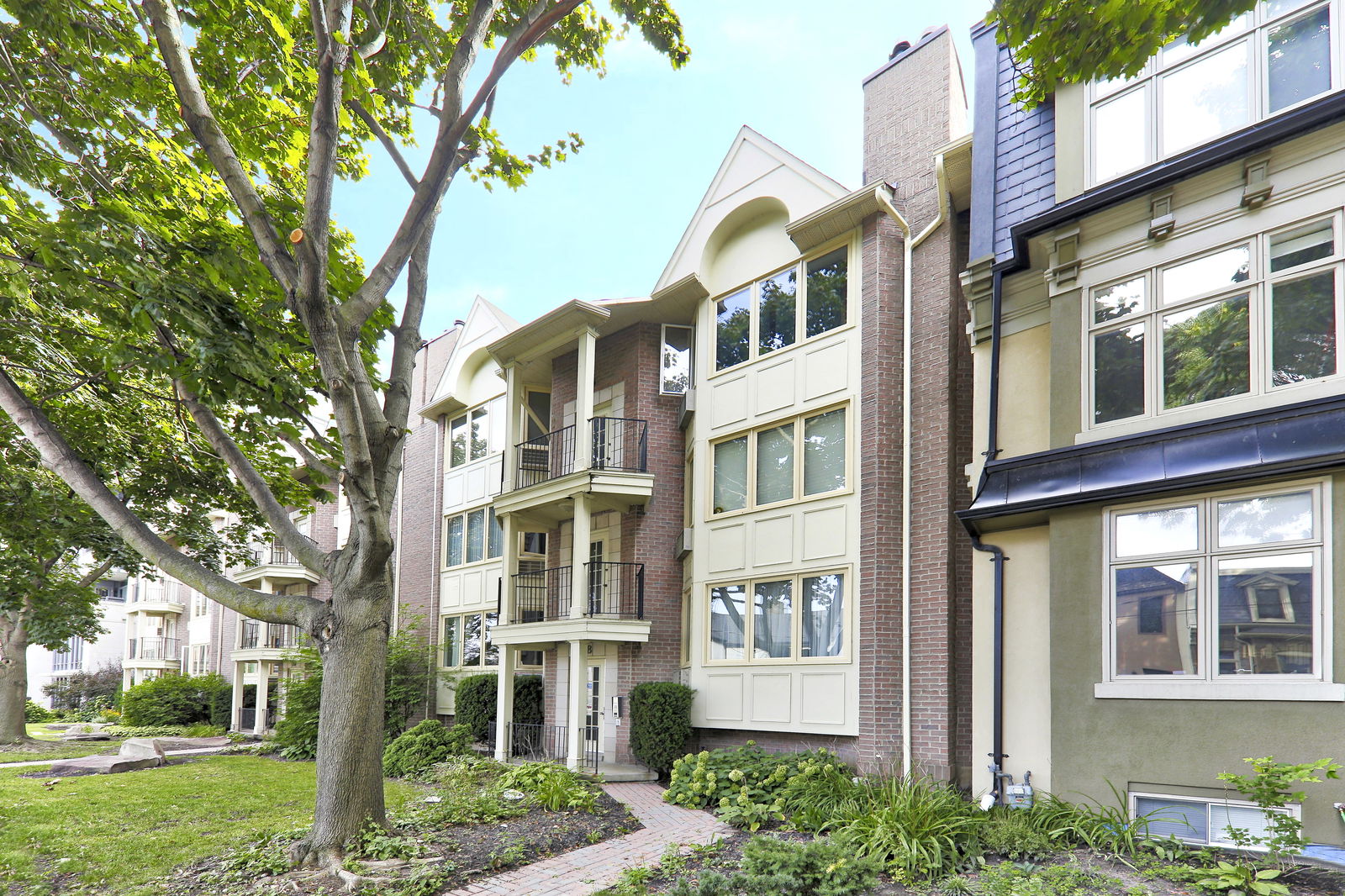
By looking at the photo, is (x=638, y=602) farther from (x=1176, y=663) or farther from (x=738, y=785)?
(x=1176, y=663)

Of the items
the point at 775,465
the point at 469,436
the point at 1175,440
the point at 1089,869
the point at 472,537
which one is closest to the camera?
the point at 1089,869

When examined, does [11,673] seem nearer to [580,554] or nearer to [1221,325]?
[580,554]

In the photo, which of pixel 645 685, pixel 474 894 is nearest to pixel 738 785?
pixel 645 685

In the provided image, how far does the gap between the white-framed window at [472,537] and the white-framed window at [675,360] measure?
607 cm

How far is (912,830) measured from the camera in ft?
26.0

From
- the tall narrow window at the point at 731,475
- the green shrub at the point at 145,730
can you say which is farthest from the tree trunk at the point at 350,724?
the green shrub at the point at 145,730

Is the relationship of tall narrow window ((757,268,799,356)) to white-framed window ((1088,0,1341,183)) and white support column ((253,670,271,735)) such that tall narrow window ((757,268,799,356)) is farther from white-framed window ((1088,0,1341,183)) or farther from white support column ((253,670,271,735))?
white support column ((253,670,271,735))

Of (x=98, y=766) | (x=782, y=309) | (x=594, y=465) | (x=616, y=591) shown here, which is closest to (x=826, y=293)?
(x=782, y=309)

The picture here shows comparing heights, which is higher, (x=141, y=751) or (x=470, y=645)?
(x=470, y=645)

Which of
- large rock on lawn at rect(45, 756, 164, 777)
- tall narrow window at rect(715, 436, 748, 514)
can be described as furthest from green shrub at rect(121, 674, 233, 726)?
tall narrow window at rect(715, 436, 748, 514)

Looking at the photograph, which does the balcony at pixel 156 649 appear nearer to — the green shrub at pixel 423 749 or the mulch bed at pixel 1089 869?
the green shrub at pixel 423 749

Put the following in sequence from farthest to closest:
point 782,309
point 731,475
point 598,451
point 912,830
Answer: point 598,451 < point 731,475 < point 782,309 < point 912,830

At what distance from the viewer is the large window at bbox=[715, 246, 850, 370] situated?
13367 millimetres

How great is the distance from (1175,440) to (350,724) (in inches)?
328
